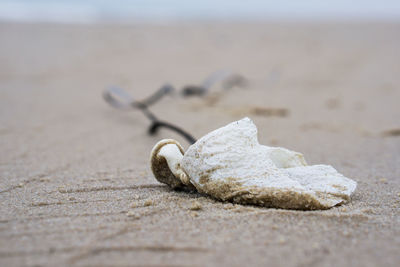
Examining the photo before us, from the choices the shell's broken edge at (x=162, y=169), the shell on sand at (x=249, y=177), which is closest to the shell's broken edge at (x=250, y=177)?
the shell on sand at (x=249, y=177)

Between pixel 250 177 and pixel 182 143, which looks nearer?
pixel 250 177

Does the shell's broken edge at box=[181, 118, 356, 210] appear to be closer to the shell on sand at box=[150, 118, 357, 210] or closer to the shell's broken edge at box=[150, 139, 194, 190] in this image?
the shell on sand at box=[150, 118, 357, 210]

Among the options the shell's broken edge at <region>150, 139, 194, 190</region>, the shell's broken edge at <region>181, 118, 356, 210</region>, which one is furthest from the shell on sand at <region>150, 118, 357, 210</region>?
the shell's broken edge at <region>150, 139, 194, 190</region>

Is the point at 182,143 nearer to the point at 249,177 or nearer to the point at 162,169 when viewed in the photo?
the point at 162,169

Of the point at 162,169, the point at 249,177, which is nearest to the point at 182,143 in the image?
the point at 162,169

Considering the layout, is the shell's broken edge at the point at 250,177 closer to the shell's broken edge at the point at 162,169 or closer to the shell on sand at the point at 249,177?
the shell on sand at the point at 249,177
